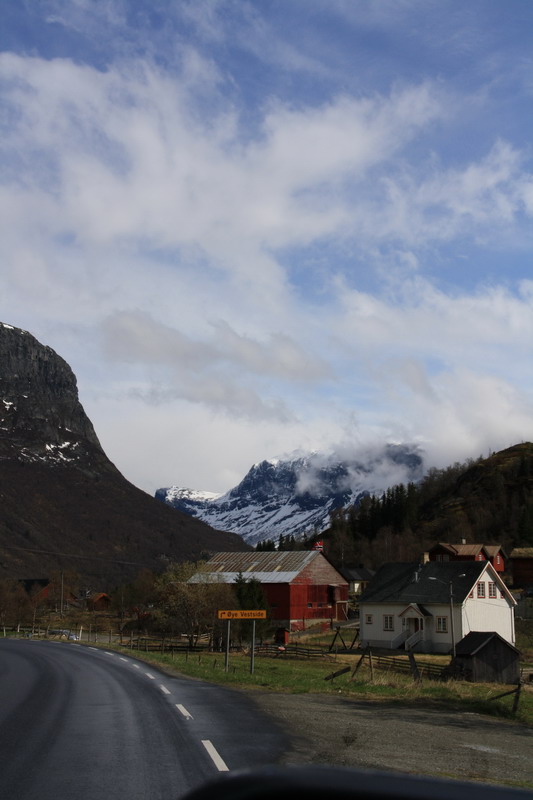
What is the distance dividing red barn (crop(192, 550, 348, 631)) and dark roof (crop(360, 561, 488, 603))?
49.9 feet

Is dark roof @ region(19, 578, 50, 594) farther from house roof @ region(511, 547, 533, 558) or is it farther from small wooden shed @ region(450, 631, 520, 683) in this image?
small wooden shed @ region(450, 631, 520, 683)

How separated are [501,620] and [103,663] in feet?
139

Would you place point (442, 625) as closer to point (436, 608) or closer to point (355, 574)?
point (436, 608)

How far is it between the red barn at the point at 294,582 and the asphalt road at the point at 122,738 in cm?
5856

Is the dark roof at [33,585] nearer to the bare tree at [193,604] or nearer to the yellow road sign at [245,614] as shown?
the bare tree at [193,604]

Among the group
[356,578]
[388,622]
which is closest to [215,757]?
[388,622]

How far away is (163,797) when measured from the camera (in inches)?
345

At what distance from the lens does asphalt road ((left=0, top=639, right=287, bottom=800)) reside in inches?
377

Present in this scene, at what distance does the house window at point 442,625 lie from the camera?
61.4 meters

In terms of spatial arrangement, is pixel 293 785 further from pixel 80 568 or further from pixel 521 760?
pixel 80 568

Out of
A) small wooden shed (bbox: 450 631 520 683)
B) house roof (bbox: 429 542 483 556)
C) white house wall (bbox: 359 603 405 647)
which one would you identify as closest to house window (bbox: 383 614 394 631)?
white house wall (bbox: 359 603 405 647)

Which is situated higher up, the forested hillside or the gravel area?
the forested hillside

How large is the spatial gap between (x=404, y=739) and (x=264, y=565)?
75.6m

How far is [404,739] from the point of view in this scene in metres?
14.2
